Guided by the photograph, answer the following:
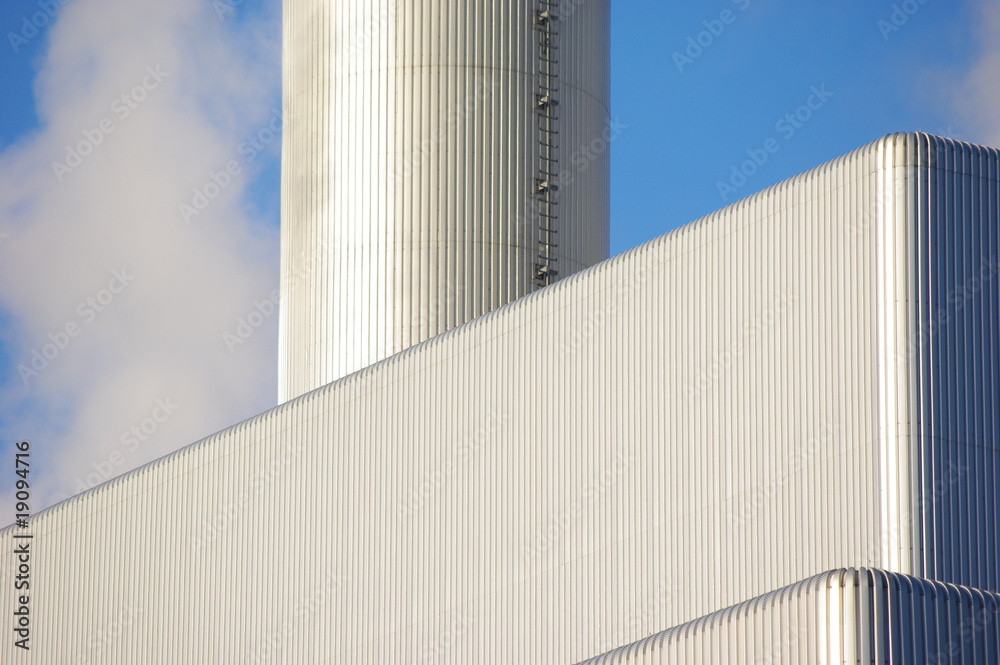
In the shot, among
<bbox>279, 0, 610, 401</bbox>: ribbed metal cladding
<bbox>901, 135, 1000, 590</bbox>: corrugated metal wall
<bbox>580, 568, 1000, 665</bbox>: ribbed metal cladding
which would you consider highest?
<bbox>279, 0, 610, 401</bbox>: ribbed metal cladding

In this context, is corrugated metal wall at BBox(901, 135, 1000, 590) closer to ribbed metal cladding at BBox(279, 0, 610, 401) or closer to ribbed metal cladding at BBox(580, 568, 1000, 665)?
ribbed metal cladding at BBox(580, 568, 1000, 665)

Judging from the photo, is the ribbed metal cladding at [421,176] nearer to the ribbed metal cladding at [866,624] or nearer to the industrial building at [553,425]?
the industrial building at [553,425]

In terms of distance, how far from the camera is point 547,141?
5297 centimetres

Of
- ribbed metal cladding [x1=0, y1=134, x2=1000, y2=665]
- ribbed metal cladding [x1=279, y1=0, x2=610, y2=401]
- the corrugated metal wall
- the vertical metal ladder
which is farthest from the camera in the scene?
the vertical metal ladder

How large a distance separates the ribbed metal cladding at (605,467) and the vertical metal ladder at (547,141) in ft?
39.1

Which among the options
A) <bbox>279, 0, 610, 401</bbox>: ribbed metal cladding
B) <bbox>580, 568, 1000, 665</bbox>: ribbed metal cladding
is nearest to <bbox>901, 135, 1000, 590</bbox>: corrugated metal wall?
<bbox>580, 568, 1000, 665</bbox>: ribbed metal cladding

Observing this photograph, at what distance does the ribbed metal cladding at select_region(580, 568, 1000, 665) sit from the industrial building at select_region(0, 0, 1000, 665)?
41 millimetres

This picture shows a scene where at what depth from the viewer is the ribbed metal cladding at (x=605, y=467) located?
95.3 feet

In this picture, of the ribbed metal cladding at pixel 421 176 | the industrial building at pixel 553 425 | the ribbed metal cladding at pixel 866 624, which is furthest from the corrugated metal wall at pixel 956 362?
the ribbed metal cladding at pixel 421 176

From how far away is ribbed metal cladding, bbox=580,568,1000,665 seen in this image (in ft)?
77.0

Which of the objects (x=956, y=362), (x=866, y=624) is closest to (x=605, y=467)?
(x=956, y=362)

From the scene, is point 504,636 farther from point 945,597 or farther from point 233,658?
point 945,597

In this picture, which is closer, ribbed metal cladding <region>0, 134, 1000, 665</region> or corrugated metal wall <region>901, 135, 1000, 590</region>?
corrugated metal wall <region>901, 135, 1000, 590</region>

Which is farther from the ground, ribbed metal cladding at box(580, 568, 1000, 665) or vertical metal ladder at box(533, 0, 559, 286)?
vertical metal ladder at box(533, 0, 559, 286)
